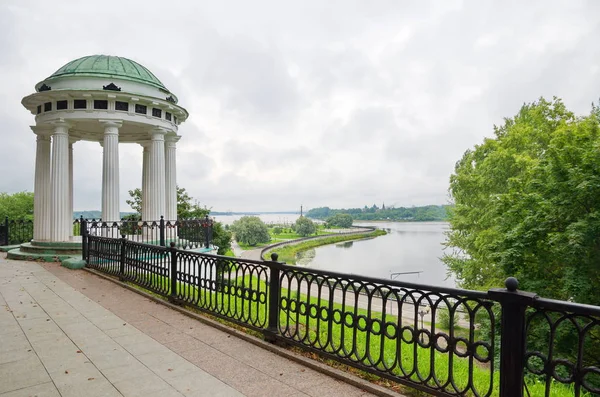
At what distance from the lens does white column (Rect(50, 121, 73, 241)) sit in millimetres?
13602

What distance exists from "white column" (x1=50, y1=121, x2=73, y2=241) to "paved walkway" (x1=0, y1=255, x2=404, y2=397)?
7.43 metres

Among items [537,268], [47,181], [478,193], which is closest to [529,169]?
[537,268]

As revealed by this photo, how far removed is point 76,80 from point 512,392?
52.6 feet

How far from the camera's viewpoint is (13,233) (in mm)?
19359

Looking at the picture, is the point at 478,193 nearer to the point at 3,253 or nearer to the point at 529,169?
the point at 529,169

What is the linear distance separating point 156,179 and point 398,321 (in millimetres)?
12705

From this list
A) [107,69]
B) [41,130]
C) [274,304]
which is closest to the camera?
[274,304]

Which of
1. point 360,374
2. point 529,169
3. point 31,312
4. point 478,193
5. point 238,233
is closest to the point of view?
point 360,374

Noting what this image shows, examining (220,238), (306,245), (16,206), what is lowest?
(306,245)

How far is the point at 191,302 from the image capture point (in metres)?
6.60

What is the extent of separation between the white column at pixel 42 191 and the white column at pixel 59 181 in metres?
0.56

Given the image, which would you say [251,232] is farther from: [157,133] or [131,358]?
[131,358]

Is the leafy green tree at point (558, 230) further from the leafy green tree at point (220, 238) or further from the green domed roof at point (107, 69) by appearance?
the leafy green tree at point (220, 238)

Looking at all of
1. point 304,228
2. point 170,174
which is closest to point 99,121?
point 170,174
